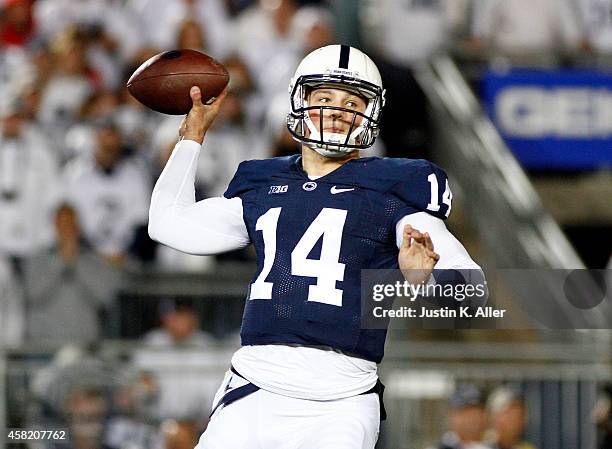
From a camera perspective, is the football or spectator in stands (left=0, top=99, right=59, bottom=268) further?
spectator in stands (left=0, top=99, right=59, bottom=268)

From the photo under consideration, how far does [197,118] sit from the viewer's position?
4.64 metres

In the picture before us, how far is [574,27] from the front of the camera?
387 inches

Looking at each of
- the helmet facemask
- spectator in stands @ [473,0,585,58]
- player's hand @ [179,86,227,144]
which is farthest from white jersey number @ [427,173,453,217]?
spectator in stands @ [473,0,585,58]

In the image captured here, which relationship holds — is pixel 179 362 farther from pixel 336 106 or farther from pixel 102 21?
pixel 336 106

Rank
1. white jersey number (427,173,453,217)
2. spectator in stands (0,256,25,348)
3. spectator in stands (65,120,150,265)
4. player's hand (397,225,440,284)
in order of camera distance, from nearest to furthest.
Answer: player's hand (397,225,440,284), white jersey number (427,173,453,217), spectator in stands (0,256,25,348), spectator in stands (65,120,150,265)

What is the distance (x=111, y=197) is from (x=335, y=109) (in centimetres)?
Result: 447

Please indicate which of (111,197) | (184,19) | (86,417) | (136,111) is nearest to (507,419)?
(86,417)

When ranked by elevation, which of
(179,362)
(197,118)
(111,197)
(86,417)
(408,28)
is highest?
(408,28)

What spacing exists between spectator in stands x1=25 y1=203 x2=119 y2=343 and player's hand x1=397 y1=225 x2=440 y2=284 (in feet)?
13.6

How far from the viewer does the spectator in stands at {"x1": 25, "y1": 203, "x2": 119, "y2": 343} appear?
798 centimetres

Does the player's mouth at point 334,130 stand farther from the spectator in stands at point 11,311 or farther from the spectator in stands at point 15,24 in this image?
the spectator in stands at point 15,24

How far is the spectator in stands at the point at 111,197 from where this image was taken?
339 inches

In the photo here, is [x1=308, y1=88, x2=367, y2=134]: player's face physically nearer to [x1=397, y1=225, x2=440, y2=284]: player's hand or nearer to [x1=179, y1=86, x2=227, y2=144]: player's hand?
[x1=179, y1=86, x2=227, y2=144]: player's hand

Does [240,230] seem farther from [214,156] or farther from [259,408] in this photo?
[214,156]
